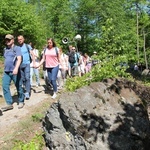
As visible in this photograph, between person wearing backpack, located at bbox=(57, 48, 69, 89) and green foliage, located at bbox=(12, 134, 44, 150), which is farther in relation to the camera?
person wearing backpack, located at bbox=(57, 48, 69, 89)

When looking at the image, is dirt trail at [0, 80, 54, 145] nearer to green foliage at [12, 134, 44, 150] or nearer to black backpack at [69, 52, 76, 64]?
green foliage at [12, 134, 44, 150]

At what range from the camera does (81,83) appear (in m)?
6.80

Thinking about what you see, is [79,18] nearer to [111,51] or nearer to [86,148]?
[111,51]

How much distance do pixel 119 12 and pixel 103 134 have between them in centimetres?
3573

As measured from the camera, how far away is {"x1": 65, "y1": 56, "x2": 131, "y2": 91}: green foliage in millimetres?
6773

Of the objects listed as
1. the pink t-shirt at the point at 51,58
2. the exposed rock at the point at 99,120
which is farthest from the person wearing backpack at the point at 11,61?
the exposed rock at the point at 99,120

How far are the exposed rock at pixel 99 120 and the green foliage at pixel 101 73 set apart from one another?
95 cm

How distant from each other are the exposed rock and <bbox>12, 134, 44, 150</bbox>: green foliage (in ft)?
0.64

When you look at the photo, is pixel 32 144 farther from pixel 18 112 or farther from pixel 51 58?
pixel 51 58

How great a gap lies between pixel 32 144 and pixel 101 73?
2.13m

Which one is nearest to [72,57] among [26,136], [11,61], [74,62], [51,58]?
[74,62]

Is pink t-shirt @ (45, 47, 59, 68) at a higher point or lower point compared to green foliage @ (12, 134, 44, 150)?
higher

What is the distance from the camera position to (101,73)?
6.79 metres

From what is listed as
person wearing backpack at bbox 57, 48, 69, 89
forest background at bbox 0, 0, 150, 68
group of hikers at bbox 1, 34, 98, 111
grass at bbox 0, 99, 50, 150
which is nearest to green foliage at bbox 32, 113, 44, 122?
grass at bbox 0, 99, 50, 150
